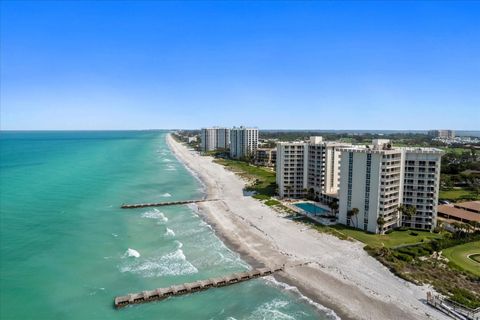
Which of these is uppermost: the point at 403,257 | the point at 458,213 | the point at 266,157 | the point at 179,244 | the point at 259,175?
the point at 266,157

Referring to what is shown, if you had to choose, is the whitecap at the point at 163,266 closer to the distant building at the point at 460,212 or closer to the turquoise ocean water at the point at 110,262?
the turquoise ocean water at the point at 110,262

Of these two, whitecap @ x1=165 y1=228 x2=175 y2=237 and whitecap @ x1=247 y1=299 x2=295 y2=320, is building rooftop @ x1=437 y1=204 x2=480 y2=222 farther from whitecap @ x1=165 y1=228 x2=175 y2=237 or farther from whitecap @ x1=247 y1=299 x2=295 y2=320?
whitecap @ x1=165 y1=228 x2=175 y2=237

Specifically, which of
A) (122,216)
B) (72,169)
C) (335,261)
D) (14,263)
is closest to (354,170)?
(335,261)

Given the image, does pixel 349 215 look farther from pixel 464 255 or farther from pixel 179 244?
pixel 179 244

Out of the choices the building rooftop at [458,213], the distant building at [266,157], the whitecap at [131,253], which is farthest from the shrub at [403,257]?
the distant building at [266,157]

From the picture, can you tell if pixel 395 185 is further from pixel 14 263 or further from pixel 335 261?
pixel 14 263

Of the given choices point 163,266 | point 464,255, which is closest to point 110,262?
point 163,266
